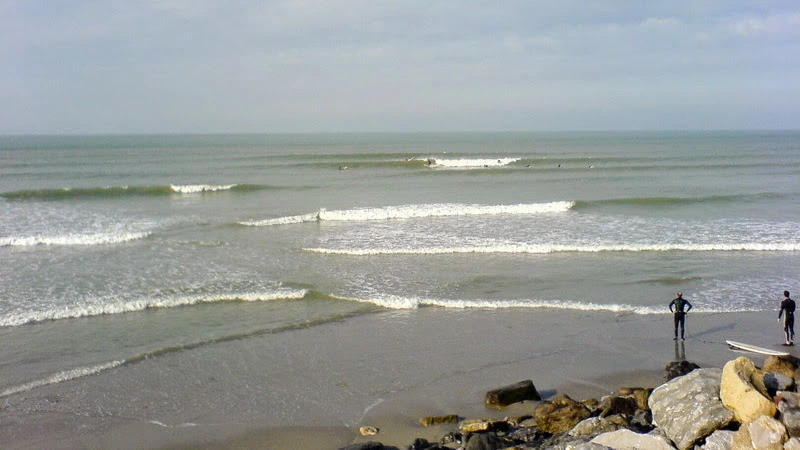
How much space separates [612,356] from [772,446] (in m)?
4.93

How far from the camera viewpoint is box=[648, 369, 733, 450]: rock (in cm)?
694

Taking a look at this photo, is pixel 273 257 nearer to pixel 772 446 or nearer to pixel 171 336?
pixel 171 336

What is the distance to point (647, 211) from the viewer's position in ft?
89.5

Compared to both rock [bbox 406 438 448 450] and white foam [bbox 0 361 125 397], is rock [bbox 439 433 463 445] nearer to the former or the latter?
rock [bbox 406 438 448 450]

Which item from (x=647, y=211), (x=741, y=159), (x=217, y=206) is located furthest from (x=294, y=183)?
(x=741, y=159)

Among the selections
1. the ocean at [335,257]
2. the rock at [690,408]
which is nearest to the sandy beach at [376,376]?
the ocean at [335,257]

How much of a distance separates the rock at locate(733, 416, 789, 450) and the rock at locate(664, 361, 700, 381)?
3555mm

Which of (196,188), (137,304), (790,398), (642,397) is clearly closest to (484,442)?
(642,397)

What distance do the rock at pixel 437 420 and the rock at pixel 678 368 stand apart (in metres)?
3.65

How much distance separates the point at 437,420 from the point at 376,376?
73.4 inches

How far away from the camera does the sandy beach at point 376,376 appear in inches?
334

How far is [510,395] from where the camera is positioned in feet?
30.1

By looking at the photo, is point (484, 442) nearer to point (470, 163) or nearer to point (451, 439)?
point (451, 439)

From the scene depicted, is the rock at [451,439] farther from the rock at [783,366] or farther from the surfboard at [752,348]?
the surfboard at [752,348]
